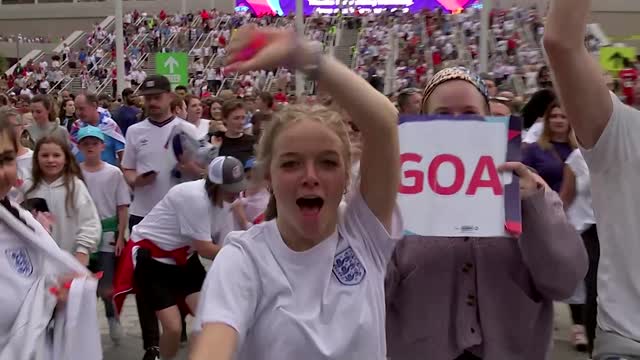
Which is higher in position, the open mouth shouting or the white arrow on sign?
the white arrow on sign

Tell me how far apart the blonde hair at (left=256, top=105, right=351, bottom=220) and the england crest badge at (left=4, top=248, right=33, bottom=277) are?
1.21 m

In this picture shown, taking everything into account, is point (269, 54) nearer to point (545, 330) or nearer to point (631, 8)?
point (545, 330)

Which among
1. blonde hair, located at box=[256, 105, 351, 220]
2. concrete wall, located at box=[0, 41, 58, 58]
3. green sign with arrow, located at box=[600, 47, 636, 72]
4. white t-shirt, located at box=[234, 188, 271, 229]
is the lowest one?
white t-shirt, located at box=[234, 188, 271, 229]

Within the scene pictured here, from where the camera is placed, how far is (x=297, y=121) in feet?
6.84

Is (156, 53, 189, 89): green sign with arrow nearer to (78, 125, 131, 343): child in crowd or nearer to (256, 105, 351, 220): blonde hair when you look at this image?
(78, 125, 131, 343): child in crowd

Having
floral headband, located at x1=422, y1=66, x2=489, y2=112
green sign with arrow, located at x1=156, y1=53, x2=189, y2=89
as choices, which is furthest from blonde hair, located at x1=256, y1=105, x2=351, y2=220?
green sign with arrow, located at x1=156, y1=53, x2=189, y2=89

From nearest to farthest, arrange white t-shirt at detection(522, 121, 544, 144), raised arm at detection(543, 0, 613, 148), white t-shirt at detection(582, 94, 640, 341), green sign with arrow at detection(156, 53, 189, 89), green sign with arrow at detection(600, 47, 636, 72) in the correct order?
raised arm at detection(543, 0, 613, 148) → white t-shirt at detection(582, 94, 640, 341) → white t-shirt at detection(522, 121, 544, 144) → green sign with arrow at detection(600, 47, 636, 72) → green sign with arrow at detection(156, 53, 189, 89)

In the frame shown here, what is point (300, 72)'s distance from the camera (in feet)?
6.59

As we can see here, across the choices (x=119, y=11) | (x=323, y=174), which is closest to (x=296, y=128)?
(x=323, y=174)

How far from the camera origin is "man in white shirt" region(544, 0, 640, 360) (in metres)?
2.50

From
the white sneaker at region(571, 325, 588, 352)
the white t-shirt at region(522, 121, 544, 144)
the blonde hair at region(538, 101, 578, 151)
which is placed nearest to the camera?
the blonde hair at region(538, 101, 578, 151)

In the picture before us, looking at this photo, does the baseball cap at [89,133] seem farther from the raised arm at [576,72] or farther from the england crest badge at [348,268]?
the england crest badge at [348,268]

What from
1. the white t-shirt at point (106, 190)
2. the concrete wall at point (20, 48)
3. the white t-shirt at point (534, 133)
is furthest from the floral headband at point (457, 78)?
the concrete wall at point (20, 48)

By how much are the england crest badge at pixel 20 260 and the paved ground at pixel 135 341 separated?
3294 millimetres
